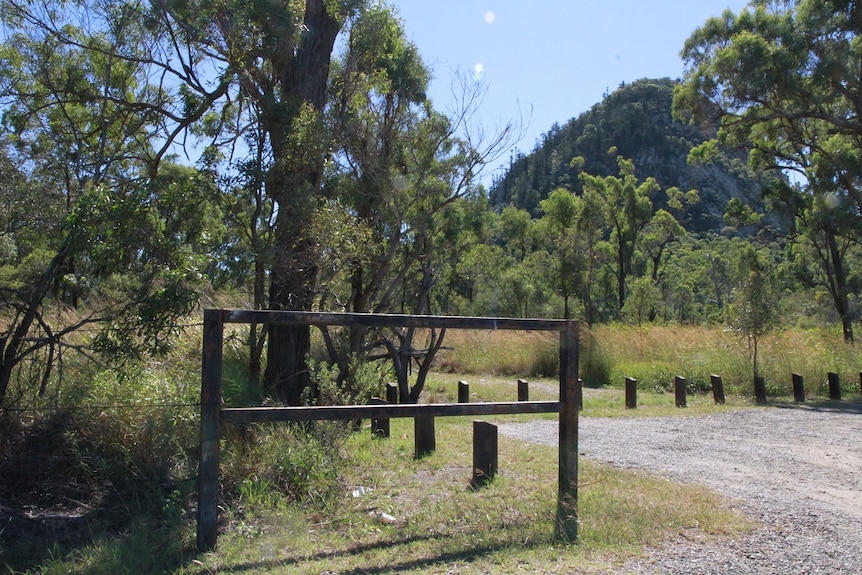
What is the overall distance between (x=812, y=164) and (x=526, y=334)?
11.0 m

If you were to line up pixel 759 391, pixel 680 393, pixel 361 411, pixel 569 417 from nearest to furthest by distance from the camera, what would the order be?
pixel 361 411 < pixel 569 417 < pixel 680 393 < pixel 759 391

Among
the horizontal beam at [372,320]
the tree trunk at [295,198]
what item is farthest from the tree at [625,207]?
the horizontal beam at [372,320]

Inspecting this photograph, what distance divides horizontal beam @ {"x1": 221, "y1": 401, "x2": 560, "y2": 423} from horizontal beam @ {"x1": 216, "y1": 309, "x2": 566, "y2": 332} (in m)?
0.53

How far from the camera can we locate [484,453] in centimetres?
625

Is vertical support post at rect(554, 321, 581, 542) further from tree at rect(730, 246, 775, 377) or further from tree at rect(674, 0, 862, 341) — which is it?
tree at rect(674, 0, 862, 341)

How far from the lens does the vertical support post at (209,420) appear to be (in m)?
4.23

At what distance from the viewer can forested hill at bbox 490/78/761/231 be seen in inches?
4077

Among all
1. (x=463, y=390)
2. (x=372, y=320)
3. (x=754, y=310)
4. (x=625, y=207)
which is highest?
(x=625, y=207)

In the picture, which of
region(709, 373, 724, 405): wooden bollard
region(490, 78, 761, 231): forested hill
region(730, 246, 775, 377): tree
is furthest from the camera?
region(490, 78, 761, 231): forested hill

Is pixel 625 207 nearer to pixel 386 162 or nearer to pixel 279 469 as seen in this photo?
pixel 386 162

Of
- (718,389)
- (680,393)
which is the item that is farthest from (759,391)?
(680,393)

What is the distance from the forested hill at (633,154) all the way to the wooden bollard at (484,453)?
90734 millimetres

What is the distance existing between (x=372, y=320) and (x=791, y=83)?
1881 cm

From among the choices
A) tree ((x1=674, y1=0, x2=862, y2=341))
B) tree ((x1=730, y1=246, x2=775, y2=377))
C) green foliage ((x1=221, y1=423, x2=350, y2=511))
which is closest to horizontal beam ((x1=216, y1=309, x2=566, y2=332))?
green foliage ((x1=221, y1=423, x2=350, y2=511))
